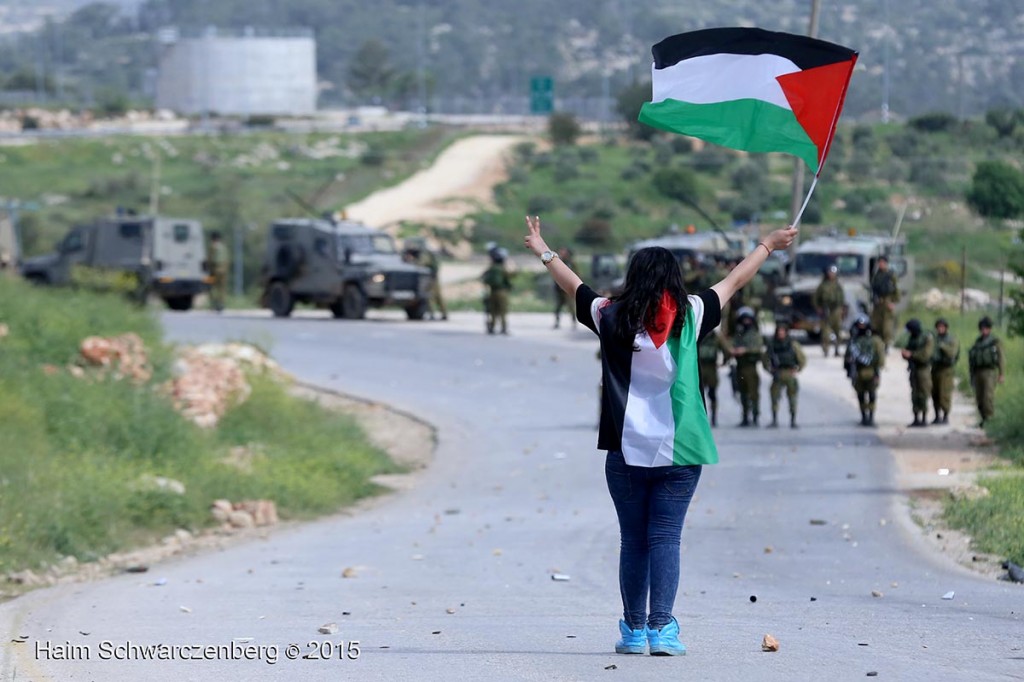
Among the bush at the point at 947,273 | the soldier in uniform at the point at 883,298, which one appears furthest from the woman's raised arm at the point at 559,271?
the bush at the point at 947,273

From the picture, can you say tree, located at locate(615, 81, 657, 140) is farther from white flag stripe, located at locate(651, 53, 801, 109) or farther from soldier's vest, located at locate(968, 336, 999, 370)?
white flag stripe, located at locate(651, 53, 801, 109)

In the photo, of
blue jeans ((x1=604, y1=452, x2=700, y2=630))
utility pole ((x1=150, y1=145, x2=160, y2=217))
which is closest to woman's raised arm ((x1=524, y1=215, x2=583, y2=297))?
blue jeans ((x1=604, y1=452, x2=700, y2=630))

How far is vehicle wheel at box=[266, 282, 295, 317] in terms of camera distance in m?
34.7

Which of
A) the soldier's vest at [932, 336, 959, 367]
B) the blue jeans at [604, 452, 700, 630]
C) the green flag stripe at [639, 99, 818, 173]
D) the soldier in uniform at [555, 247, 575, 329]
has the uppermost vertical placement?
the green flag stripe at [639, 99, 818, 173]

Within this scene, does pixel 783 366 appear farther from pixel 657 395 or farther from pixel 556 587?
pixel 657 395

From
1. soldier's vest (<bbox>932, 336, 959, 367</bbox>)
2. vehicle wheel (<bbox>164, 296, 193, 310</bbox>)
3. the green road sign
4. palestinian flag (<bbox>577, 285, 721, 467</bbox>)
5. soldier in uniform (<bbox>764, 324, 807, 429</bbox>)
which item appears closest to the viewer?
palestinian flag (<bbox>577, 285, 721, 467</bbox>)

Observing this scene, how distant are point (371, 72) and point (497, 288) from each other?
107568mm

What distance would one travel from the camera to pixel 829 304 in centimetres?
2680

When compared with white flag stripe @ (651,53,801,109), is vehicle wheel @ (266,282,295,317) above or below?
below

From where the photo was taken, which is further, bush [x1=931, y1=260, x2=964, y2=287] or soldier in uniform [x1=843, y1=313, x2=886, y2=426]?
bush [x1=931, y1=260, x2=964, y2=287]

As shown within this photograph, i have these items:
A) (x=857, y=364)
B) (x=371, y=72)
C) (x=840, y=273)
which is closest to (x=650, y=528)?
(x=857, y=364)

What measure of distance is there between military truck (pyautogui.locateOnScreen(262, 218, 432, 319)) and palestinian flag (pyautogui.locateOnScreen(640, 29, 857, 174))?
991 inches

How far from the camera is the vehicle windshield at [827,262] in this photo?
98.8 feet

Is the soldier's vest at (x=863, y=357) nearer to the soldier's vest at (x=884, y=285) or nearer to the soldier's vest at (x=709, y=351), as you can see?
the soldier's vest at (x=709, y=351)
